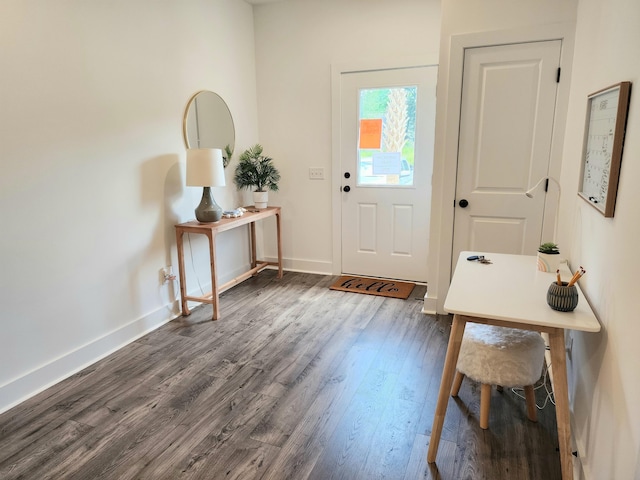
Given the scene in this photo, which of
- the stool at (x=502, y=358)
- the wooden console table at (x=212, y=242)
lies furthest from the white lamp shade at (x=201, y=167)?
the stool at (x=502, y=358)

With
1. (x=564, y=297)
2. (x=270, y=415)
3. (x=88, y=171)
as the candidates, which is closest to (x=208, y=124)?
(x=88, y=171)

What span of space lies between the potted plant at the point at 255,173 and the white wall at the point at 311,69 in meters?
0.32

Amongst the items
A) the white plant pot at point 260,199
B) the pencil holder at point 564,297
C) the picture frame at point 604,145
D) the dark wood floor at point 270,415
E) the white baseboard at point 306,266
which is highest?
the picture frame at point 604,145

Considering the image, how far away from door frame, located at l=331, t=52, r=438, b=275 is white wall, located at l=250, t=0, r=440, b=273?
3 centimetres

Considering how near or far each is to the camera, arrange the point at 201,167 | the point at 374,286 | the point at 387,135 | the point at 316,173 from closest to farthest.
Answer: the point at 201,167 → the point at 387,135 → the point at 374,286 → the point at 316,173

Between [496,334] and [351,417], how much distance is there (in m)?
0.83

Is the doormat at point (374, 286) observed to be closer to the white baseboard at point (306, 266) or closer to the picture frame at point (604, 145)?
the white baseboard at point (306, 266)

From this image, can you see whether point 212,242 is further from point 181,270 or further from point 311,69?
point 311,69

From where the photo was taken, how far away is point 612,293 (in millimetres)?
1467

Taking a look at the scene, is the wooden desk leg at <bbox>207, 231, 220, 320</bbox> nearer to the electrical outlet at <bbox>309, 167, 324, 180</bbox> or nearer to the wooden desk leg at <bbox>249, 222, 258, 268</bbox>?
the wooden desk leg at <bbox>249, 222, 258, 268</bbox>

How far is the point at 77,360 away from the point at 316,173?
2.65 m

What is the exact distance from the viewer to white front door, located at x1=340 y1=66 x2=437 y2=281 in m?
3.81

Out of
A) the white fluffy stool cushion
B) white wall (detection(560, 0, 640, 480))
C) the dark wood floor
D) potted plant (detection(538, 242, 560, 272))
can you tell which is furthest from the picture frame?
the dark wood floor

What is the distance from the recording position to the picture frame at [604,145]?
1.48m
